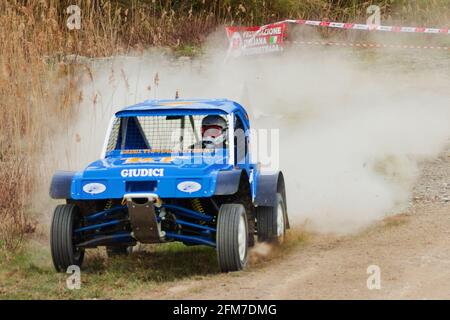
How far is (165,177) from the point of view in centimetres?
859

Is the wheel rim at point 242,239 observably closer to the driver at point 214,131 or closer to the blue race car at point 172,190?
the blue race car at point 172,190

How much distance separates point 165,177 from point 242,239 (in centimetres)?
101

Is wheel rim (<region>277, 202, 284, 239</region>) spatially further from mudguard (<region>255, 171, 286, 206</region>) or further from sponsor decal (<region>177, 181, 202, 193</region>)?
sponsor decal (<region>177, 181, 202, 193</region>)

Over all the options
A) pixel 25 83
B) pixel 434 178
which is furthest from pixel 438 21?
pixel 25 83

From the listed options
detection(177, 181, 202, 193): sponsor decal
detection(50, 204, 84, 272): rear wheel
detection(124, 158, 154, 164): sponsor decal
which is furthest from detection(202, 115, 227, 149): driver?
detection(50, 204, 84, 272): rear wheel

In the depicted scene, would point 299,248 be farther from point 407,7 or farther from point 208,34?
point 407,7

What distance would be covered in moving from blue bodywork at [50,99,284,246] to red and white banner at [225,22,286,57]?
444 inches

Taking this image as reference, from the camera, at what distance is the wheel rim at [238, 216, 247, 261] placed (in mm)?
8781

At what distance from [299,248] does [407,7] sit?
15920mm

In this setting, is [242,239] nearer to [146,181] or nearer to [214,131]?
[146,181]

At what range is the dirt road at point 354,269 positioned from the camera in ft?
25.8

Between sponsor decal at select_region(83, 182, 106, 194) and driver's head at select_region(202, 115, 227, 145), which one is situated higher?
driver's head at select_region(202, 115, 227, 145)

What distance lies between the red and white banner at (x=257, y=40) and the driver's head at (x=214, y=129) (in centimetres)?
1138

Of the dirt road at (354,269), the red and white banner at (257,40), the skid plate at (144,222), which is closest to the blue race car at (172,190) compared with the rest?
the skid plate at (144,222)
